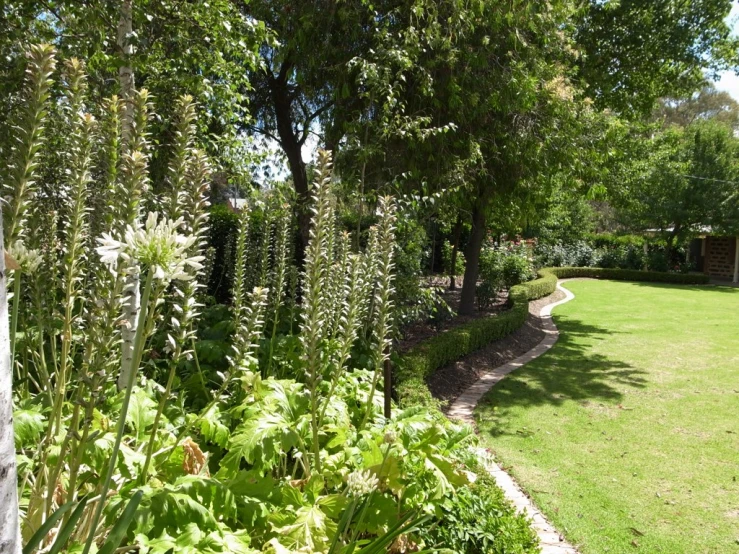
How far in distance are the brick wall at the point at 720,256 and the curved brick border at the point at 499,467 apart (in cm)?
2255

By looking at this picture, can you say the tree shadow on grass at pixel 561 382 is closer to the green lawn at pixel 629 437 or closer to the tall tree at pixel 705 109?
the green lawn at pixel 629 437

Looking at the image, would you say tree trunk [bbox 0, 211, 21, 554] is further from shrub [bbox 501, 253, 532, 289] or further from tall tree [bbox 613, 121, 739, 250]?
tall tree [bbox 613, 121, 739, 250]

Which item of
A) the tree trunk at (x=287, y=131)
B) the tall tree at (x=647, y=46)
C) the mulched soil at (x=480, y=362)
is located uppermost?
the tall tree at (x=647, y=46)

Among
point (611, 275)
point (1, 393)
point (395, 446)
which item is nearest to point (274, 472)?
point (395, 446)

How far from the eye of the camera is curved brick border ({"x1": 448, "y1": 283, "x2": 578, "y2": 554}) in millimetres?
4062

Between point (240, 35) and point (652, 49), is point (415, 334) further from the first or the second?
point (652, 49)

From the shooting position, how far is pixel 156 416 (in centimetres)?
220

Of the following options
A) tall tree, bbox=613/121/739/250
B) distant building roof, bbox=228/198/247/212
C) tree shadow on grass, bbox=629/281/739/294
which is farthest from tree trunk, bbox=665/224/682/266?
distant building roof, bbox=228/198/247/212

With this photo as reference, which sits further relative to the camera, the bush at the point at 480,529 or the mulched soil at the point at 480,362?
the mulched soil at the point at 480,362

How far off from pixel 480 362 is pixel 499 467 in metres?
4.49

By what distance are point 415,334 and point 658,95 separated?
957 cm

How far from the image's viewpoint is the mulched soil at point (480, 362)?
8.10m

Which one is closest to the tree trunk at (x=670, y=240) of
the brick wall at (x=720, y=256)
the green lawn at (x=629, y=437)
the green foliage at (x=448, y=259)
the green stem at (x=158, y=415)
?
the brick wall at (x=720, y=256)

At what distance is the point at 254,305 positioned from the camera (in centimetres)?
246
